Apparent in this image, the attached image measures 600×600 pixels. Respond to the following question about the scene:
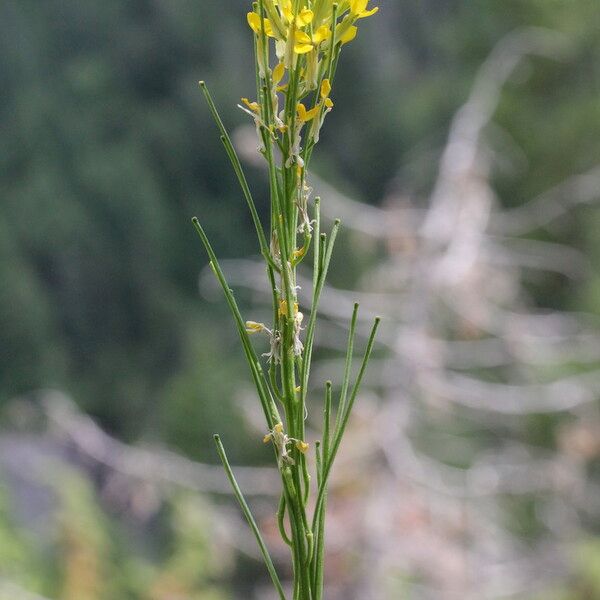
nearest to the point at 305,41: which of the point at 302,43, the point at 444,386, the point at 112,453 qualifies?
the point at 302,43

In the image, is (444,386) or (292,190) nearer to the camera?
(292,190)

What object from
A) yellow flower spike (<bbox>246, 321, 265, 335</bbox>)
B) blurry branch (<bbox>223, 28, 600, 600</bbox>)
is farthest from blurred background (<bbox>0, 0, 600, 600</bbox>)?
yellow flower spike (<bbox>246, 321, 265, 335</bbox>)

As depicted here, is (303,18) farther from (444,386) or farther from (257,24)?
(444,386)

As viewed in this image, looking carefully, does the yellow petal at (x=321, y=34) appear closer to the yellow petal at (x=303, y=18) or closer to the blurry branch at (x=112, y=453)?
the yellow petal at (x=303, y=18)

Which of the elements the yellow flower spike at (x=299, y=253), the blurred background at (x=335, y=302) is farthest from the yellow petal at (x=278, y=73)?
the blurred background at (x=335, y=302)

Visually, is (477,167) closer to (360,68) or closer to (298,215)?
(298,215)

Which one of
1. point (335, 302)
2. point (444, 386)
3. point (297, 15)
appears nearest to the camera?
point (297, 15)

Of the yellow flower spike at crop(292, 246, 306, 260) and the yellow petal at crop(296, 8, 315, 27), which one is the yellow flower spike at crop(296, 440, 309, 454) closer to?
the yellow flower spike at crop(292, 246, 306, 260)
